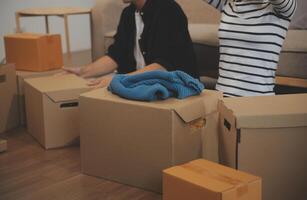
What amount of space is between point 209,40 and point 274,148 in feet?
3.88

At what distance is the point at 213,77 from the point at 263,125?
4.14 feet

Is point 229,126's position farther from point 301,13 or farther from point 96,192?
point 301,13

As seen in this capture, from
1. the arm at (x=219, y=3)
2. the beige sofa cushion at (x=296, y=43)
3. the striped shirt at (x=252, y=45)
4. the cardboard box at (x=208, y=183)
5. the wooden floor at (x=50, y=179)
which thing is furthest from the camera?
the beige sofa cushion at (x=296, y=43)

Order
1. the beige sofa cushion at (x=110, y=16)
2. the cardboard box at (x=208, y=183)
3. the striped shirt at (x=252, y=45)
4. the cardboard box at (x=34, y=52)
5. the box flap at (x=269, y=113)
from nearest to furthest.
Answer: the cardboard box at (x=208, y=183)
the box flap at (x=269, y=113)
the striped shirt at (x=252, y=45)
the cardboard box at (x=34, y=52)
the beige sofa cushion at (x=110, y=16)

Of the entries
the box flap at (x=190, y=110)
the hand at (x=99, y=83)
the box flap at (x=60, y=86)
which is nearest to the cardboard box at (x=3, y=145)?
the box flap at (x=60, y=86)

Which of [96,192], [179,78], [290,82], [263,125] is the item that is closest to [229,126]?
[263,125]

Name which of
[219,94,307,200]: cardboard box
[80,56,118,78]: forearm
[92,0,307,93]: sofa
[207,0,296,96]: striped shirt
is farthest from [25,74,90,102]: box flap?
[219,94,307,200]: cardboard box

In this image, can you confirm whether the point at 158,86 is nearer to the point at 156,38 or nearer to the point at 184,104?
the point at 184,104

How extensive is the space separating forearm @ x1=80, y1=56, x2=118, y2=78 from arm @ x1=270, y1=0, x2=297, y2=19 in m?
0.88

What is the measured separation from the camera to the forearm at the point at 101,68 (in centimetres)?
231

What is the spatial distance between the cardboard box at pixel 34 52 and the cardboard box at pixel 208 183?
1.32 m

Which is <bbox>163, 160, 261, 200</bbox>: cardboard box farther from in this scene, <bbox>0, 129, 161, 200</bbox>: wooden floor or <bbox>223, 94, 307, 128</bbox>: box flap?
<bbox>0, 129, 161, 200</bbox>: wooden floor

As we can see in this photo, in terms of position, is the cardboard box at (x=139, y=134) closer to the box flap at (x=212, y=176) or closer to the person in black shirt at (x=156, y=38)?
the box flap at (x=212, y=176)

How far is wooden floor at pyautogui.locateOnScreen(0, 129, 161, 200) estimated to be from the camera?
1.60 meters
